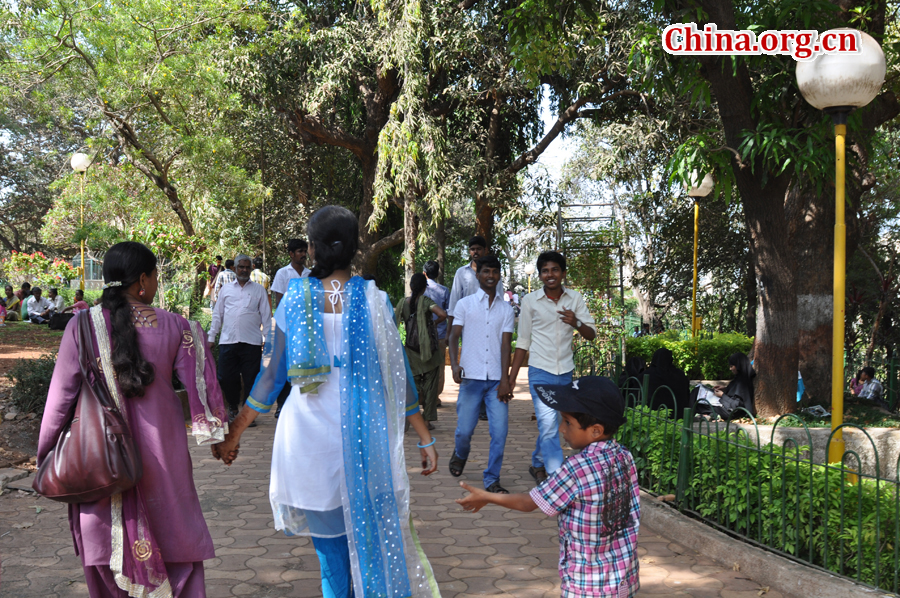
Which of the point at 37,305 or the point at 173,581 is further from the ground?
the point at 37,305

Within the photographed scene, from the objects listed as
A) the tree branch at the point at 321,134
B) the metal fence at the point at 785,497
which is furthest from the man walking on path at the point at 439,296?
the tree branch at the point at 321,134

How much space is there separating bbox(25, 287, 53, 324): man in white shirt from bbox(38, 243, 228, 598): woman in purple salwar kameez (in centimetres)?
1774

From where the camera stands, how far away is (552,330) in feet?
18.5

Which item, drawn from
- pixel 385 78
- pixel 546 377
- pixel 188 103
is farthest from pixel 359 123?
pixel 546 377

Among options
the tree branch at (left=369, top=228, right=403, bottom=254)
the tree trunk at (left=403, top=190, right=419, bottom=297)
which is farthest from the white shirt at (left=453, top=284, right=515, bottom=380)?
the tree branch at (left=369, top=228, right=403, bottom=254)

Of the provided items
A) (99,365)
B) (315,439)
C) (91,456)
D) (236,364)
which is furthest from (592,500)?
(236,364)

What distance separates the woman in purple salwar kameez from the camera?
9.18 ft

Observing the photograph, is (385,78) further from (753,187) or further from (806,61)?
(806,61)

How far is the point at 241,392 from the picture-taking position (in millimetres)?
9359

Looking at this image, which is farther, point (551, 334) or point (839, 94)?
point (551, 334)

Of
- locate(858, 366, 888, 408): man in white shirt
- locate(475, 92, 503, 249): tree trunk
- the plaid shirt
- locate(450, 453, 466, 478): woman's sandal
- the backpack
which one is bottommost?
locate(450, 453, 466, 478): woman's sandal

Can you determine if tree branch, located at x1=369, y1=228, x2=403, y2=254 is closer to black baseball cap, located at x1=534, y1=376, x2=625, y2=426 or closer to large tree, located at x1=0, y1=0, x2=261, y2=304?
large tree, located at x1=0, y1=0, x2=261, y2=304

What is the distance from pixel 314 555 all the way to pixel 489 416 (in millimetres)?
1906

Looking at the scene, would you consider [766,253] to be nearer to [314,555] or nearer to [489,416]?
[489,416]
